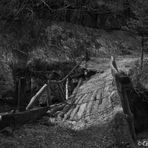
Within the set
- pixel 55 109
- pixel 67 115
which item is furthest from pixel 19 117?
pixel 55 109

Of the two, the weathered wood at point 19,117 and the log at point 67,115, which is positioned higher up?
the weathered wood at point 19,117

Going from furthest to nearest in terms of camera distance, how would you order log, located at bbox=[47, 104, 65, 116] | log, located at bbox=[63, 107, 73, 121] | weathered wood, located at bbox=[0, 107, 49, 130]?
log, located at bbox=[47, 104, 65, 116], log, located at bbox=[63, 107, 73, 121], weathered wood, located at bbox=[0, 107, 49, 130]

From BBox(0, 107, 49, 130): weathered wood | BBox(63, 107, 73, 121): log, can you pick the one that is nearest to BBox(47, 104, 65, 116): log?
BBox(0, 107, 49, 130): weathered wood

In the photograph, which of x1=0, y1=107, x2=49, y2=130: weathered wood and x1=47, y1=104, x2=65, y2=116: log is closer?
x1=0, y1=107, x2=49, y2=130: weathered wood

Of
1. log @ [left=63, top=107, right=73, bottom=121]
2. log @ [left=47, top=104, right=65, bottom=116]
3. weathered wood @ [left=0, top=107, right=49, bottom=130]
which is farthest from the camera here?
log @ [left=47, top=104, right=65, bottom=116]

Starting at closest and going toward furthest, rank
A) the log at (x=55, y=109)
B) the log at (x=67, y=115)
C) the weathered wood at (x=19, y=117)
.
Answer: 1. the weathered wood at (x=19, y=117)
2. the log at (x=67, y=115)
3. the log at (x=55, y=109)

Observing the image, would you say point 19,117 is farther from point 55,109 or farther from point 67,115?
point 55,109

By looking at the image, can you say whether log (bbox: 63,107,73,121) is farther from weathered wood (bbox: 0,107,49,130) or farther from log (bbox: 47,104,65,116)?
weathered wood (bbox: 0,107,49,130)

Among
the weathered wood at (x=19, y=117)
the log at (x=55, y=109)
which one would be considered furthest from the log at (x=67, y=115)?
the weathered wood at (x=19, y=117)

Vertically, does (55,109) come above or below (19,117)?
below

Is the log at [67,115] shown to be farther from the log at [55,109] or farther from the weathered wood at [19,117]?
the weathered wood at [19,117]

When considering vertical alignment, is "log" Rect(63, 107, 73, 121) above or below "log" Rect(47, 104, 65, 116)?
below

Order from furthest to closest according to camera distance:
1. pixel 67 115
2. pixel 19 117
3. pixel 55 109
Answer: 1. pixel 55 109
2. pixel 67 115
3. pixel 19 117

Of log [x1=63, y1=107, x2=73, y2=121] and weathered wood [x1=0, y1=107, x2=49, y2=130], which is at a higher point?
weathered wood [x1=0, y1=107, x2=49, y2=130]
